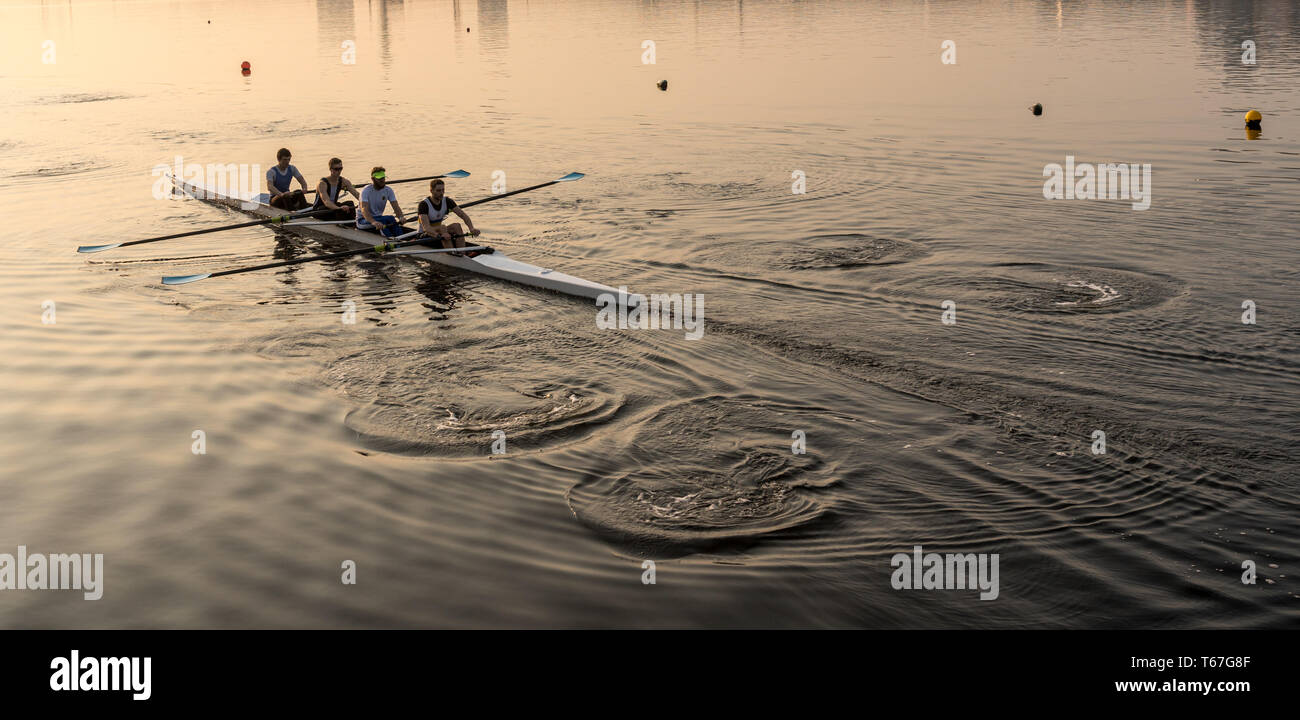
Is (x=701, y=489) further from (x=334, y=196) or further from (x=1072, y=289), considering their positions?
(x=334, y=196)

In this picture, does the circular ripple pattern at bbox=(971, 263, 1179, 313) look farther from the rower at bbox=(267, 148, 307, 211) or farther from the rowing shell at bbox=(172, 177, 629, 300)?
the rower at bbox=(267, 148, 307, 211)

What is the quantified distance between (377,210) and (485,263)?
3.56 m

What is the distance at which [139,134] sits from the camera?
1439 inches

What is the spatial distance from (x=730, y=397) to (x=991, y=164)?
56.0ft

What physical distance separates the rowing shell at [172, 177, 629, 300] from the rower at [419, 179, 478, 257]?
10.1 inches

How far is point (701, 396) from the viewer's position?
12.3 m

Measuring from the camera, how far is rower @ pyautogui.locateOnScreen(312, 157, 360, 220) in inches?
828

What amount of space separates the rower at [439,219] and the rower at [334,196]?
113 inches

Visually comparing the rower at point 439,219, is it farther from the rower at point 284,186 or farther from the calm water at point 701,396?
the rower at point 284,186

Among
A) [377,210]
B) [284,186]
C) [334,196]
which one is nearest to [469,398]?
[377,210]

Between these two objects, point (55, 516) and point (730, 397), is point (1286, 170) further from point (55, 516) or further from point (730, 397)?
point (55, 516)

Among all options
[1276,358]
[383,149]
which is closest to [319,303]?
[1276,358]

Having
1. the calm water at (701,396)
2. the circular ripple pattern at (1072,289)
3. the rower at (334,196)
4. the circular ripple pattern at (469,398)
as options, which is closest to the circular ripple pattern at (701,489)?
the calm water at (701,396)
